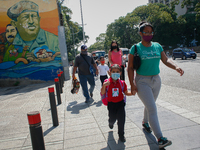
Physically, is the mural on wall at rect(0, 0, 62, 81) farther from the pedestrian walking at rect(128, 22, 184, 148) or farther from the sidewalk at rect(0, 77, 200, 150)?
the pedestrian walking at rect(128, 22, 184, 148)

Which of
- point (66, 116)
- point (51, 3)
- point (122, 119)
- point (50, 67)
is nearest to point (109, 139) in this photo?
point (122, 119)

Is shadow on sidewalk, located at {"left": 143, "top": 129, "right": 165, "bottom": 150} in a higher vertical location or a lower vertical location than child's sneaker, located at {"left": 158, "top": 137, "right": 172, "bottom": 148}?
lower

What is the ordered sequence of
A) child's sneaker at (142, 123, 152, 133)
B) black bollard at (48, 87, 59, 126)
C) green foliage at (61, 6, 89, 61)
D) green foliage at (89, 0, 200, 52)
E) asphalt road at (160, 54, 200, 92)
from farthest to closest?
green foliage at (89, 0, 200, 52), green foliage at (61, 6, 89, 61), asphalt road at (160, 54, 200, 92), black bollard at (48, 87, 59, 126), child's sneaker at (142, 123, 152, 133)

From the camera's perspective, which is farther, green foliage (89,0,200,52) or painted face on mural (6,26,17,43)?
green foliage (89,0,200,52)

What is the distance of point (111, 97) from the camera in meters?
3.12

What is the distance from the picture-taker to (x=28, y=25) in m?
13.4

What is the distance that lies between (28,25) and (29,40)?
108cm

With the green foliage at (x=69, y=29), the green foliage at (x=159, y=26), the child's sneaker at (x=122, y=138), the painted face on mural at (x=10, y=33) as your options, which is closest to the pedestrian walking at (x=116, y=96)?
the child's sneaker at (x=122, y=138)

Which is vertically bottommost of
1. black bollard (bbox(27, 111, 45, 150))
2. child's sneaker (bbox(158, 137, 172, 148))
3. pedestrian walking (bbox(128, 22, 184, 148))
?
child's sneaker (bbox(158, 137, 172, 148))

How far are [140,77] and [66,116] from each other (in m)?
2.69

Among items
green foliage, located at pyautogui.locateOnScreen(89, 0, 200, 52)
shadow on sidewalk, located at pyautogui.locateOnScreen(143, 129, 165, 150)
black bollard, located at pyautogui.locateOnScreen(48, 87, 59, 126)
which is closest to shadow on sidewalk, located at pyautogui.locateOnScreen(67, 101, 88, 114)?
black bollard, located at pyautogui.locateOnScreen(48, 87, 59, 126)

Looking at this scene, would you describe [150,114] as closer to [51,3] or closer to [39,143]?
[39,143]

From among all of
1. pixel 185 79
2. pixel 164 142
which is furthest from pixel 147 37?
pixel 185 79

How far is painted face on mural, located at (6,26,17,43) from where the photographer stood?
13.3 meters
